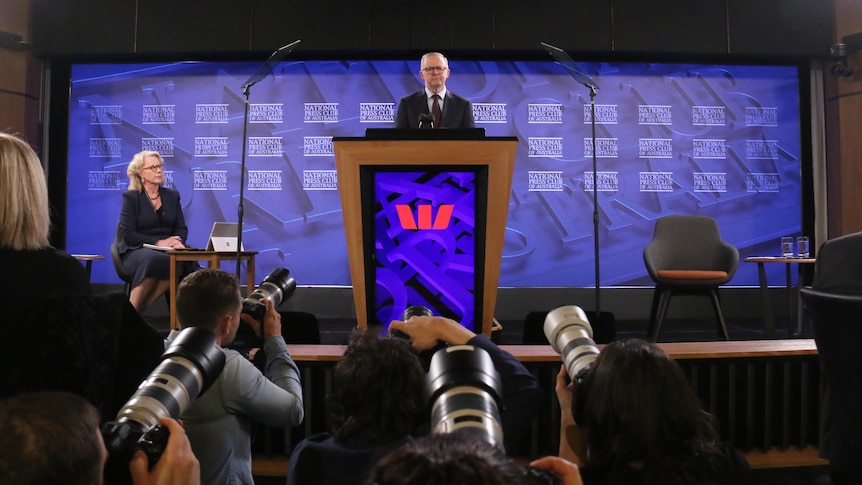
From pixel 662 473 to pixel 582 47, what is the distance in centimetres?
505

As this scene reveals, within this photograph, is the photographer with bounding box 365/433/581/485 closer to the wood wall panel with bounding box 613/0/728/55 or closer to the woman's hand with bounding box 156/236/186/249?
the woman's hand with bounding box 156/236/186/249

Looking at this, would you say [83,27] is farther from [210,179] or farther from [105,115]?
[210,179]

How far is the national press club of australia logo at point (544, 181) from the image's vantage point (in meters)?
5.50

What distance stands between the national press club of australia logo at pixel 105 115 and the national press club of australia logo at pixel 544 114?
374 cm

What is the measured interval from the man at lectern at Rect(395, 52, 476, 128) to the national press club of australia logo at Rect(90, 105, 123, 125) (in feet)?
11.6

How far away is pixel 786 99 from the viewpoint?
5621mm

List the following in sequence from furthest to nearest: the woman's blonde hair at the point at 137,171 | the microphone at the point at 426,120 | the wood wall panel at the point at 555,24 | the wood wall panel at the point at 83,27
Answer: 1. the wood wall panel at the point at 83,27
2. the wood wall panel at the point at 555,24
3. the woman's blonde hair at the point at 137,171
4. the microphone at the point at 426,120

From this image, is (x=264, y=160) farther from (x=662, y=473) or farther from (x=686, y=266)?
(x=662, y=473)

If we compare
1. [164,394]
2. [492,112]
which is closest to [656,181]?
[492,112]

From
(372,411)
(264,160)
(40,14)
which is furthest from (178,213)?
(372,411)

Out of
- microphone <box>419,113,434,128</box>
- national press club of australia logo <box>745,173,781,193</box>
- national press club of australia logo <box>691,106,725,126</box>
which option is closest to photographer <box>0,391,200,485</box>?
microphone <box>419,113,434,128</box>

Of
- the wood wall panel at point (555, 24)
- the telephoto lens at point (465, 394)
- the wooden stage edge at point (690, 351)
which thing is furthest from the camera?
the wood wall panel at point (555, 24)

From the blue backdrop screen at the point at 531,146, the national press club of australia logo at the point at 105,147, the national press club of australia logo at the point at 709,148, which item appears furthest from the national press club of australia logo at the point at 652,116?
the national press club of australia logo at the point at 105,147

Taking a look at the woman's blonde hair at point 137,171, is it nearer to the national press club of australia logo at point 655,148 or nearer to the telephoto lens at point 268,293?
the telephoto lens at point 268,293
